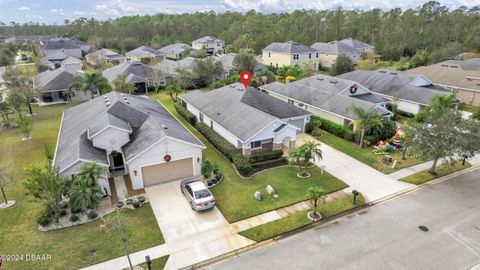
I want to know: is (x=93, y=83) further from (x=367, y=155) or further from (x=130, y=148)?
(x=367, y=155)

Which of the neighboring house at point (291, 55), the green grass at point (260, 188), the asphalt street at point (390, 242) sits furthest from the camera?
the neighboring house at point (291, 55)

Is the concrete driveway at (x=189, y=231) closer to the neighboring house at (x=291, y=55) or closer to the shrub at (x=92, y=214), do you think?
the shrub at (x=92, y=214)

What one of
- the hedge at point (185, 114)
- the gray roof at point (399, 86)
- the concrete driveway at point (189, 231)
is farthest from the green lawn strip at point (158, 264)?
the gray roof at point (399, 86)

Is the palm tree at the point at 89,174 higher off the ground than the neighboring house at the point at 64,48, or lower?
lower

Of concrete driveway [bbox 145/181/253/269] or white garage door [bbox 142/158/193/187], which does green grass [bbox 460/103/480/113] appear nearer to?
white garage door [bbox 142/158/193/187]

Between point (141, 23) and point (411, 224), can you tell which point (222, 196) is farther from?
point (141, 23)

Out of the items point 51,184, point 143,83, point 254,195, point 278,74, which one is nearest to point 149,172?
point 51,184

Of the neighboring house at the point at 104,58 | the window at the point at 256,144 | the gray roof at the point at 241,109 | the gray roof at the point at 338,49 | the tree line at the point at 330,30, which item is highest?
the tree line at the point at 330,30

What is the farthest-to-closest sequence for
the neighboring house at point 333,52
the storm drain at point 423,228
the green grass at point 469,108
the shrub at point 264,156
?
the neighboring house at point 333,52 → the green grass at point 469,108 → the shrub at point 264,156 → the storm drain at point 423,228
